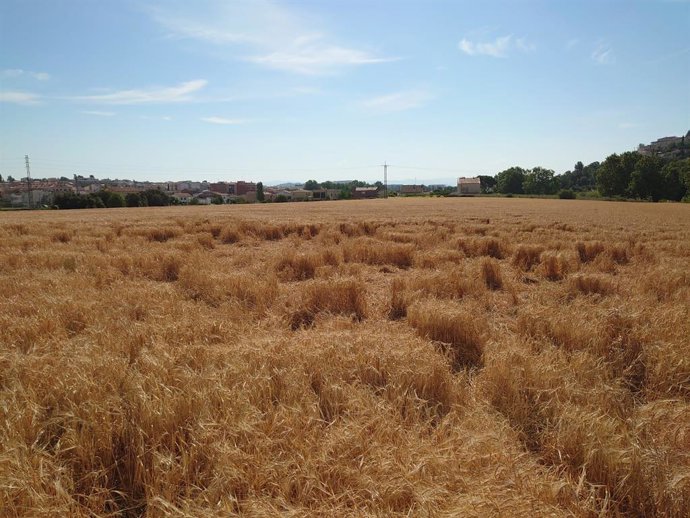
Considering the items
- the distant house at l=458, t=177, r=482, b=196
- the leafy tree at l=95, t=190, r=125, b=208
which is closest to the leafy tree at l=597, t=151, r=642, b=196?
the distant house at l=458, t=177, r=482, b=196

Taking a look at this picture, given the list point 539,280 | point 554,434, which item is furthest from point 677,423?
point 539,280

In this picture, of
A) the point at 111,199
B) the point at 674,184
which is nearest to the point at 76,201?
the point at 111,199

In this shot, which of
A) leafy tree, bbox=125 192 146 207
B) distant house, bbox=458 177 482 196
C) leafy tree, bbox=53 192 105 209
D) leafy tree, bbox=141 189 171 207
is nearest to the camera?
leafy tree, bbox=53 192 105 209

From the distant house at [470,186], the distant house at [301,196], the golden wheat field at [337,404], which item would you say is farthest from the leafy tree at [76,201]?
the distant house at [470,186]

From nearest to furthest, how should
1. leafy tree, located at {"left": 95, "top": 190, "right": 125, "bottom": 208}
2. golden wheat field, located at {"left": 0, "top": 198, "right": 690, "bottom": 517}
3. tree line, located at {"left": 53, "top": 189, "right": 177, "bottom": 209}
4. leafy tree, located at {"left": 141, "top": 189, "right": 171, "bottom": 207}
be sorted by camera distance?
1. golden wheat field, located at {"left": 0, "top": 198, "right": 690, "bottom": 517}
2. tree line, located at {"left": 53, "top": 189, "right": 177, "bottom": 209}
3. leafy tree, located at {"left": 95, "top": 190, "right": 125, "bottom": 208}
4. leafy tree, located at {"left": 141, "top": 189, "right": 171, "bottom": 207}

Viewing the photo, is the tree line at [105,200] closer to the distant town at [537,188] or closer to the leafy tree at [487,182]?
the distant town at [537,188]

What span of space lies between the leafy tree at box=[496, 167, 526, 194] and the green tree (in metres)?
2.22

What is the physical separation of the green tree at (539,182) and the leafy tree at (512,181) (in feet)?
7.27

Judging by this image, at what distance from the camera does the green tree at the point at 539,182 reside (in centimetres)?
12762

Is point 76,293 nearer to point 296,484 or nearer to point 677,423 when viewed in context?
point 296,484

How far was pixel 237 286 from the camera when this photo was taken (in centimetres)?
632

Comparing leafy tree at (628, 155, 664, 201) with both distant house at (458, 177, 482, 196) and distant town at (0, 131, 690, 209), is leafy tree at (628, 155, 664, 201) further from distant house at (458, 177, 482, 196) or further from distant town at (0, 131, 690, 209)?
distant house at (458, 177, 482, 196)

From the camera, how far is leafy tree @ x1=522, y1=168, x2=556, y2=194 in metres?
128

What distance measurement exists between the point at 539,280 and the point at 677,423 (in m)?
5.42
